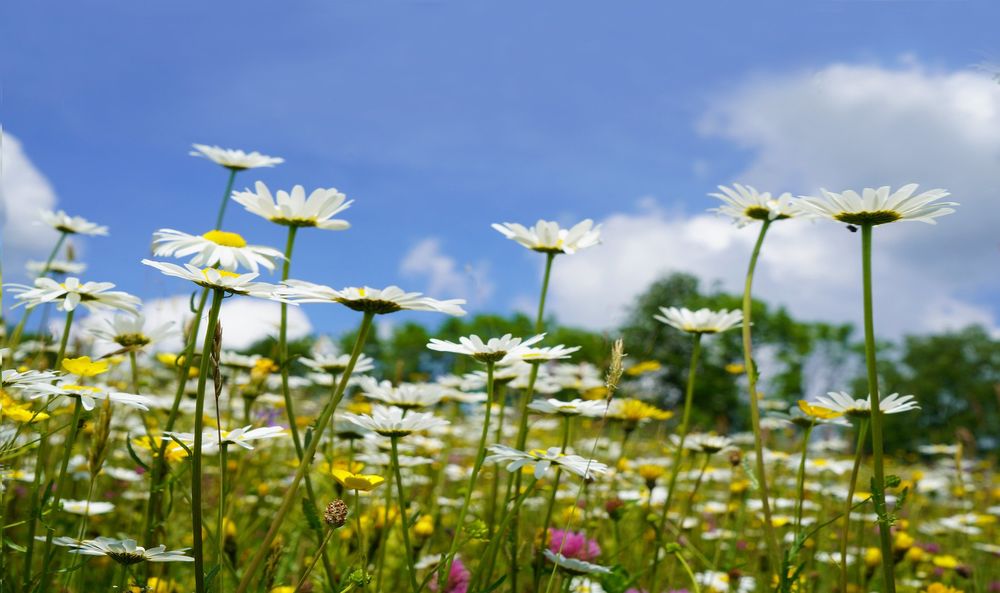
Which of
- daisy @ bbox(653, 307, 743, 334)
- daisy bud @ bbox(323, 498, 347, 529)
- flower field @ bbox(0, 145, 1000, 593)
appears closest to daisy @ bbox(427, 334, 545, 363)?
flower field @ bbox(0, 145, 1000, 593)

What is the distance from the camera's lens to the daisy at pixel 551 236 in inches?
75.1

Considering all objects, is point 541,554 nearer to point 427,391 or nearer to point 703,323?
point 427,391

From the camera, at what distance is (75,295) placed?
1.59 metres

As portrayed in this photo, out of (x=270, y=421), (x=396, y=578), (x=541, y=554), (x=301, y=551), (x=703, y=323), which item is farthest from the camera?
(x=270, y=421)

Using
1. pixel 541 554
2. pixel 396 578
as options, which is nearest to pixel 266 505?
pixel 396 578

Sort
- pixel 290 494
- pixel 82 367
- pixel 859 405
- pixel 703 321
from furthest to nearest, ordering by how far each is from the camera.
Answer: pixel 703 321 < pixel 859 405 < pixel 82 367 < pixel 290 494

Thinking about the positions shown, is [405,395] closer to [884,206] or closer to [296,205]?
[296,205]

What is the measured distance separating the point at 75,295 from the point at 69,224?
1431mm

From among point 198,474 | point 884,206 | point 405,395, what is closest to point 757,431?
point 884,206

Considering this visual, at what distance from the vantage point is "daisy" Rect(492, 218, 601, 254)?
1907mm

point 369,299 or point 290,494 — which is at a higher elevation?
point 369,299

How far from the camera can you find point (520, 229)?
1.91m

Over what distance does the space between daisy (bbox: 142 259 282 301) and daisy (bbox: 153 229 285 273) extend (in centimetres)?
21

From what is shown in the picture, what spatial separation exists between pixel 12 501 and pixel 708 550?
3328 millimetres
